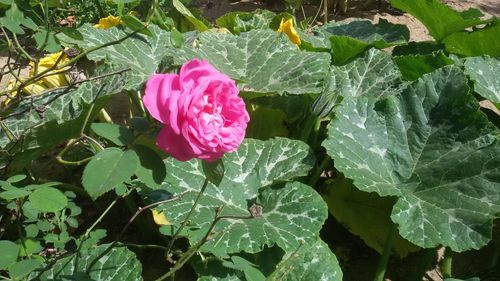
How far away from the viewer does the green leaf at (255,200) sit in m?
1.41

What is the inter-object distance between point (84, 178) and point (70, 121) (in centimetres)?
64

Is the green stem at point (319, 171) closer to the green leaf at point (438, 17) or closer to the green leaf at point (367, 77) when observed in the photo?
the green leaf at point (367, 77)

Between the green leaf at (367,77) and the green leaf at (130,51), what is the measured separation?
0.49m

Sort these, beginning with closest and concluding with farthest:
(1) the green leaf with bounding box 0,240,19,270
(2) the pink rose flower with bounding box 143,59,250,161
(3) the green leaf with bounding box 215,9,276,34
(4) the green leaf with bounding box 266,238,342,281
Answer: (2) the pink rose flower with bounding box 143,59,250,161
(1) the green leaf with bounding box 0,240,19,270
(4) the green leaf with bounding box 266,238,342,281
(3) the green leaf with bounding box 215,9,276,34

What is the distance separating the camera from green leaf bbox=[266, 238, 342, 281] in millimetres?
1388

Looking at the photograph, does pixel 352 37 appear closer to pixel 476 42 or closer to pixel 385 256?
pixel 476 42

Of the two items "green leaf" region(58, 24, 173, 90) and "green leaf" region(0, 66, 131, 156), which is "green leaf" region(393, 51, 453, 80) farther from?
"green leaf" region(0, 66, 131, 156)

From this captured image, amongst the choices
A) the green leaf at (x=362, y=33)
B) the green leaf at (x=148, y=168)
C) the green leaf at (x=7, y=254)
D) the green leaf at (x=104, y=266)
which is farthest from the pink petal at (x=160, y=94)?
the green leaf at (x=362, y=33)

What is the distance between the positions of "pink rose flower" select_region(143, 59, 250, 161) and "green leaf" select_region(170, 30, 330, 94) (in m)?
0.79

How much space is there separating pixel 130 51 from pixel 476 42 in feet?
3.62

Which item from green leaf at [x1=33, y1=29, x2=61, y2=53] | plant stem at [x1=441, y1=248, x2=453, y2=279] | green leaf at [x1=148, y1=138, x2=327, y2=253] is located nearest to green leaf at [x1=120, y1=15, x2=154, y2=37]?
green leaf at [x1=33, y1=29, x2=61, y2=53]

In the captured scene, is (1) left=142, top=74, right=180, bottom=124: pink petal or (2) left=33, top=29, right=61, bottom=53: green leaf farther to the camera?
(2) left=33, top=29, right=61, bottom=53: green leaf

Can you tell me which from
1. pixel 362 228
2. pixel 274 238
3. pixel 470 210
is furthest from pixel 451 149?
pixel 274 238

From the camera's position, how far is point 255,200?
1.58m
